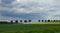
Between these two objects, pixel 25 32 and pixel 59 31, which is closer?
pixel 25 32

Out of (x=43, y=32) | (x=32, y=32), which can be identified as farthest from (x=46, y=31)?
(x=32, y=32)

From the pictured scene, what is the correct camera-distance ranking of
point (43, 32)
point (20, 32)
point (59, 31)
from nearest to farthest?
point (20, 32) → point (43, 32) → point (59, 31)

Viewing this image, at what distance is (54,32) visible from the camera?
8431cm

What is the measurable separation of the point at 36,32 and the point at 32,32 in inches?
70.1

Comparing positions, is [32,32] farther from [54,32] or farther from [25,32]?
[54,32]

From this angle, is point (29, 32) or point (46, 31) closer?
point (29, 32)

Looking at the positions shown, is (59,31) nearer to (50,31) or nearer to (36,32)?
(50,31)

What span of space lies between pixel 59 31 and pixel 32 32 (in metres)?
14.3

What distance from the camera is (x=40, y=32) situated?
267 feet

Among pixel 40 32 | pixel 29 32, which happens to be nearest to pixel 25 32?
pixel 29 32

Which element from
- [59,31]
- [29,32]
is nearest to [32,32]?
[29,32]

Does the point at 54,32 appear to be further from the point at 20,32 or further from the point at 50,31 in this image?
the point at 20,32

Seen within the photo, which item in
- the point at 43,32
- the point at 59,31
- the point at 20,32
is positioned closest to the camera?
the point at 20,32

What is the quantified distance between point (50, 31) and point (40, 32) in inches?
213
